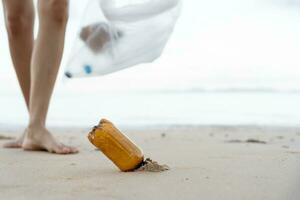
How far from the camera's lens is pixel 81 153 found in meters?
2.84

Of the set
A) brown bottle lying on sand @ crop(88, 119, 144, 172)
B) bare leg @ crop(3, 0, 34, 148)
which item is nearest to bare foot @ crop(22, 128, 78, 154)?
bare leg @ crop(3, 0, 34, 148)

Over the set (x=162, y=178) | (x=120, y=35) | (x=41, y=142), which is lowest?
(x=41, y=142)

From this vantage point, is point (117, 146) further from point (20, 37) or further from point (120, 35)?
point (20, 37)

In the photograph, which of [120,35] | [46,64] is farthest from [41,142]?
[120,35]

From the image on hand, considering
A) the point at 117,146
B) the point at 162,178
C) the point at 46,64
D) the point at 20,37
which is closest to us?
the point at 162,178

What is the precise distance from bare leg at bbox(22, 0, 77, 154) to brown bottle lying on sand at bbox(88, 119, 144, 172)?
0.75 m

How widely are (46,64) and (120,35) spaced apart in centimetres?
41

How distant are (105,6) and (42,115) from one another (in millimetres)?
659

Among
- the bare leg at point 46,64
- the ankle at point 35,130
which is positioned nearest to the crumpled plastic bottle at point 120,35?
the bare leg at point 46,64

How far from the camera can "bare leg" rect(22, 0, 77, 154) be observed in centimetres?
279

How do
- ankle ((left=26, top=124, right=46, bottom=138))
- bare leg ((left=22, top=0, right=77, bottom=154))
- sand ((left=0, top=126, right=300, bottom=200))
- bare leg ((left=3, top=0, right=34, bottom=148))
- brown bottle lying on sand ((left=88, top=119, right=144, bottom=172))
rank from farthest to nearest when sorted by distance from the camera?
bare leg ((left=3, top=0, right=34, bottom=148)) < ankle ((left=26, top=124, right=46, bottom=138)) < bare leg ((left=22, top=0, right=77, bottom=154)) < brown bottle lying on sand ((left=88, top=119, right=144, bottom=172)) < sand ((left=0, top=126, right=300, bottom=200))

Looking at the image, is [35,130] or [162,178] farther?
[35,130]

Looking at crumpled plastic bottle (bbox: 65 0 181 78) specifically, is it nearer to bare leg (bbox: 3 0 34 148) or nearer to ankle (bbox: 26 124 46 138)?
ankle (bbox: 26 124 46 138)

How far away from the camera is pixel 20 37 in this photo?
10.6 ft
